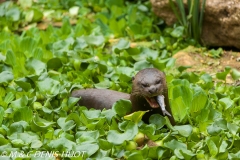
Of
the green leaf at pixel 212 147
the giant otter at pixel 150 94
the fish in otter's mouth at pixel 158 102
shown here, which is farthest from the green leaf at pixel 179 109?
the green leaf at pixel 212 147

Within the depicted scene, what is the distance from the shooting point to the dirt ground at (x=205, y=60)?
646 cm

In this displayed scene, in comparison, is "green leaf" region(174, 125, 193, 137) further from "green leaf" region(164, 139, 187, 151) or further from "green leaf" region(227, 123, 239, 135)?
"green leaf" region(227, 123, 239, 135)

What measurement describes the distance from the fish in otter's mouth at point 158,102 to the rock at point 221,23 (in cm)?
209

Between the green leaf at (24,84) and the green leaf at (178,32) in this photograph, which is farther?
the green leaf at (178,32)

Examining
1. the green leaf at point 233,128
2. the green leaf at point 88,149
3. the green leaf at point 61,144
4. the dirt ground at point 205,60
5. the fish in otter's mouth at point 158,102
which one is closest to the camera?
the green leaf at point 88,149

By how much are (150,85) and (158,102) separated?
0.15m

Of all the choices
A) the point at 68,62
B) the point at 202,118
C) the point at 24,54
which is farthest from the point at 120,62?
the point at 202,118

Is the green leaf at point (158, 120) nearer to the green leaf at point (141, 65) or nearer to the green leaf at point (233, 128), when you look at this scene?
the green leaf at point (233, 128)

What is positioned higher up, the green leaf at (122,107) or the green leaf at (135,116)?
the green leaf at (135,116)

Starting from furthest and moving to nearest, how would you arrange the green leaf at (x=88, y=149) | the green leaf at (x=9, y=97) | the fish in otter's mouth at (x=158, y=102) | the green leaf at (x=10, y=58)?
the green leaf at (x=10, y=58)
the green leaf at (x=9, y=97)
the fish in otter's mouth at (x=158, y=102)
the green leaf at (x=88, y=149)

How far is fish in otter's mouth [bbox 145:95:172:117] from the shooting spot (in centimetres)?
474

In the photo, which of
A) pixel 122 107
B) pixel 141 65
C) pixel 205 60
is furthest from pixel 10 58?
pixel 205 60

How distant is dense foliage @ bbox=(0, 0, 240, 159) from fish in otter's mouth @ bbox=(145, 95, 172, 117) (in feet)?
0.29

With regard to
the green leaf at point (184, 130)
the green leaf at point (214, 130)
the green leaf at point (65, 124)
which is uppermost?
the green leaf at point (214, 130)
